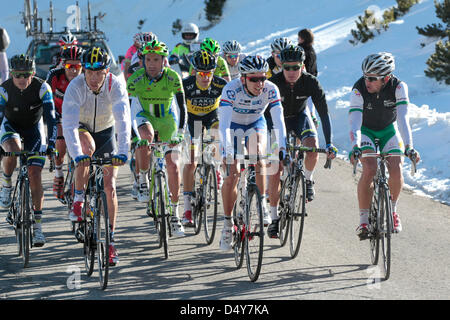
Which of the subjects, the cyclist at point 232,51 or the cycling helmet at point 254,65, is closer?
the cycling helmet at point 254,65

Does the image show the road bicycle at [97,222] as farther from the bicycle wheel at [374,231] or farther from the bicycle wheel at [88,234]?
the bicycle wheel at [374,231]

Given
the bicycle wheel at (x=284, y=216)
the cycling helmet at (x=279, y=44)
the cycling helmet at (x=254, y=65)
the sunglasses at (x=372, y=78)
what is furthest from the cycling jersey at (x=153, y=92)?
the sunglasses at (x=372, y=78)

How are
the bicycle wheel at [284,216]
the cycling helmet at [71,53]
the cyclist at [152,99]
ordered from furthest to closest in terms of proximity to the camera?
the cycling helmet at [71,53]
the cyclist at [152,99]
the bicycle wheel at [284,216]

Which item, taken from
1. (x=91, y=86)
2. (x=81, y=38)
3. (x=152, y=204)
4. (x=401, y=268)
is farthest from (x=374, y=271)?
(x=81, y=38)

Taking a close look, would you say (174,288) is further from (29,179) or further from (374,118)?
(374,118)

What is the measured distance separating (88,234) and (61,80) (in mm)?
3274

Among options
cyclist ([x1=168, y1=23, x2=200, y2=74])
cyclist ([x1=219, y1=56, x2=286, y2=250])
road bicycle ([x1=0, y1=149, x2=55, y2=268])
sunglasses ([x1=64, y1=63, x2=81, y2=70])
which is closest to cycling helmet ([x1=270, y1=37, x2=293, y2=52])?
cyclist ([x1=219, y1=56, x2=286, y2=250])

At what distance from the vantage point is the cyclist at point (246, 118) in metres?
7.22

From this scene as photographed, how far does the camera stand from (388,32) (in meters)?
27.5

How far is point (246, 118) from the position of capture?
25.7ft

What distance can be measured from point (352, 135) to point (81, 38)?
13.3m

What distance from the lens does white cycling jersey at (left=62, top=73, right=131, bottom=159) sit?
677 cm

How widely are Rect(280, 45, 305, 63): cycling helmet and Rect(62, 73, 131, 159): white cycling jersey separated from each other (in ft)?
6.75

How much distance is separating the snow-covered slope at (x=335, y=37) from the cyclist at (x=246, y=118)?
13.6ft
